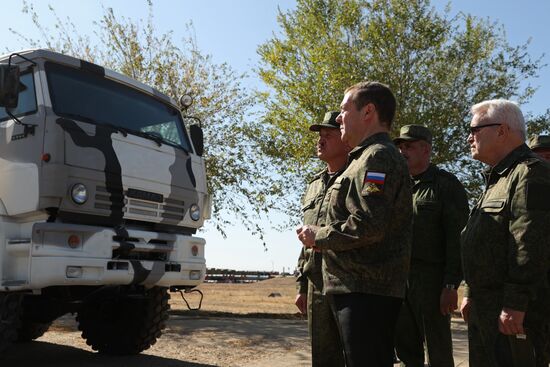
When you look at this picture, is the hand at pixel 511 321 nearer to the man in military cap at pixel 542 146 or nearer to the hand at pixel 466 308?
the hand at pixel 466 308

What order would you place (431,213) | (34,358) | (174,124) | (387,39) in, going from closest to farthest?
(431,213)
(34,358)
(174,124)
(387,39)

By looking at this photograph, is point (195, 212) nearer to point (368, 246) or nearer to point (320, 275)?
point (320, 275)

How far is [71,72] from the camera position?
5918 mm

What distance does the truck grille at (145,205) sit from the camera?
18.0 ft

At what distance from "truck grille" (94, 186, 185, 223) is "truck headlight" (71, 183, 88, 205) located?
0.35 feet

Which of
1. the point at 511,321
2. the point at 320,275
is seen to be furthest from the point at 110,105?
the point at 511,321

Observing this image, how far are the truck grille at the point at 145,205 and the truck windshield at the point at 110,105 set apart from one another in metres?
0.66

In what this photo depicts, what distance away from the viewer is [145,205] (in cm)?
583

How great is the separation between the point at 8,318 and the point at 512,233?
12.7 feet

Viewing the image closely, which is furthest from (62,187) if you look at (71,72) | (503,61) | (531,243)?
(503,61)

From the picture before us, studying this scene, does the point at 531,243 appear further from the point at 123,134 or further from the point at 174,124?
the point at 174,124

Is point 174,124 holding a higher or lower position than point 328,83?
lower

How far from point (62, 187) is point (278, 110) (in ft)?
43.9

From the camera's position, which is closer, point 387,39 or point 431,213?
point 431,213
